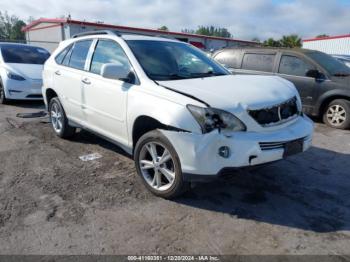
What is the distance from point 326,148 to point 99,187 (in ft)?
12.8

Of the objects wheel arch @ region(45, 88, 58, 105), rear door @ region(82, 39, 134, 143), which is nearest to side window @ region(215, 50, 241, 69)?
wheel arch @ region(45, 88, 58, 105)

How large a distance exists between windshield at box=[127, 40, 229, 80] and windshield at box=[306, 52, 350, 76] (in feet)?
12.2

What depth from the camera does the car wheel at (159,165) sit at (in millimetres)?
3363

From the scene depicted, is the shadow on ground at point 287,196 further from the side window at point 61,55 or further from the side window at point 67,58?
the side window at point 61,55

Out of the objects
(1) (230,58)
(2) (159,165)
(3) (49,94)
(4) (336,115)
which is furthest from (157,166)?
(1) (230,58)

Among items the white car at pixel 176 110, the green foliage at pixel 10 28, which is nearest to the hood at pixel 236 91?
the white car at pixel 176 110

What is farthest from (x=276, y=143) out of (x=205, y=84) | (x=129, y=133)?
(x=129, y=133)

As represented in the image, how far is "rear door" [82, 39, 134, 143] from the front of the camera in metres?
3.97

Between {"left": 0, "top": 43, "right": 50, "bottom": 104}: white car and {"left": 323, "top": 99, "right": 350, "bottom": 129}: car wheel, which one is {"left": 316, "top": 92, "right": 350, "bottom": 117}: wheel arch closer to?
{"left": 323, "top": 99, "right": 350, "bottom": 129}: car wheel

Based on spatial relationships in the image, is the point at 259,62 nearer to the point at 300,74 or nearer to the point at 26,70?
the point at 300,74

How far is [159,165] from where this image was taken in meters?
3.56

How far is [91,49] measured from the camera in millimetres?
4719

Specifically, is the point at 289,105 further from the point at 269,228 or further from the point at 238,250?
the point at 238,250

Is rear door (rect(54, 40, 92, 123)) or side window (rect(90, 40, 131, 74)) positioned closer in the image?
side window (rect(90, 40, 131, 74))
